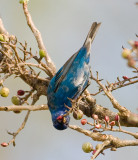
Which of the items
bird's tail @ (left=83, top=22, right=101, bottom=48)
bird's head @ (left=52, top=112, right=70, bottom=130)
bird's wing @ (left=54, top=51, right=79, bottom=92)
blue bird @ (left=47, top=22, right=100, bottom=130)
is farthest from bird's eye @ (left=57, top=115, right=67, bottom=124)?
bird's tail @ (left=83, top=22, right=101, bottom=48)

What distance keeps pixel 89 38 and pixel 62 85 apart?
0.89 metres

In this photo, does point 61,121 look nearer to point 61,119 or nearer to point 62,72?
point 61,119

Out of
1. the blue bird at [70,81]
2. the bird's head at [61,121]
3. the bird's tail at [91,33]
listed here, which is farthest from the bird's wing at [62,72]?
the bird's head at [61,121]

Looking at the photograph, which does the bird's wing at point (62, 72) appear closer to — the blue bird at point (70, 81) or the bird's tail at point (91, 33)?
the blue bird at point (70, 81)

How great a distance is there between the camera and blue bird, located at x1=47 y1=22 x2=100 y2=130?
4.37 m

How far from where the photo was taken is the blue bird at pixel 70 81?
4.37 m

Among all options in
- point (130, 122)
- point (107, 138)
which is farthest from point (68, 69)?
point (107, 138)

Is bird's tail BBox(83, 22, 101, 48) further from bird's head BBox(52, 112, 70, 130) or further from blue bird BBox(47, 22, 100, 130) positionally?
bird's head BBox(52, 112, 70, 130)

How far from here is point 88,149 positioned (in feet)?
8.93

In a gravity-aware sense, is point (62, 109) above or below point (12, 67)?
below

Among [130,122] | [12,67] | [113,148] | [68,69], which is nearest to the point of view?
[113,148]

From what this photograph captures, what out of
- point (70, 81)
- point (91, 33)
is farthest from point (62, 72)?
point (91, 33)

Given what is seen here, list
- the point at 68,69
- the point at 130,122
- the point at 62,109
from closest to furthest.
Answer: the point at 130,122 < the point at 62,109 < the point at 68,69

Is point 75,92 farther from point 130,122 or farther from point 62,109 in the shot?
point 130,122
